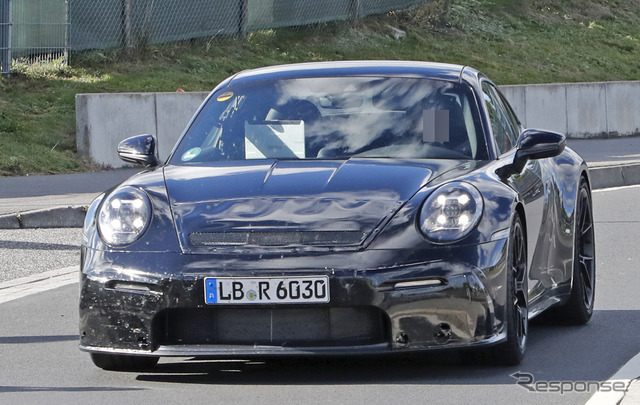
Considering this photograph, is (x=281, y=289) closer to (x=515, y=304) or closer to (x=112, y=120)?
(x=515, y=304)

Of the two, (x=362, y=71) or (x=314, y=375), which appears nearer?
(x=314, y=375)

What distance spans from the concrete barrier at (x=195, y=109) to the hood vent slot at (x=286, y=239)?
520 inches

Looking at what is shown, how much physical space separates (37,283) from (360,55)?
63.1 ft

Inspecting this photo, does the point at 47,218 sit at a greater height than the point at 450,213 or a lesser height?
lesser

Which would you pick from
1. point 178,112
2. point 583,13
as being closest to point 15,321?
point 178,112

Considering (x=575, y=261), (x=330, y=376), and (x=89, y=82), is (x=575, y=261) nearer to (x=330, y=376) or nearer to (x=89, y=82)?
(x=330, y=376)

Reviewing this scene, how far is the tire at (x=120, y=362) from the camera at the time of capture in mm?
6340

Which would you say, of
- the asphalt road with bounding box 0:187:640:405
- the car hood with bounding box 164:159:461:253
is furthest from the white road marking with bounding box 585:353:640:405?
the car hood with bounding box 164:159:461:253

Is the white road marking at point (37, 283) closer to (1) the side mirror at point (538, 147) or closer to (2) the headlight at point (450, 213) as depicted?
(1) the side mirror at point (538, 147)

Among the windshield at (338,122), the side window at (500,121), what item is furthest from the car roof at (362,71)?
the side window at (500,121)

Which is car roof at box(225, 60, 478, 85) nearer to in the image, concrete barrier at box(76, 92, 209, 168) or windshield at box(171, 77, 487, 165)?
windshield at box(171, 77, 487, 165)

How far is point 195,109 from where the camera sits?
19594 mm

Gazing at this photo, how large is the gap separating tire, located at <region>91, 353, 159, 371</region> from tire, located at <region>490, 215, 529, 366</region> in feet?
4.88

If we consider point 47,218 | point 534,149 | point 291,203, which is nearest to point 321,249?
point 291,203
